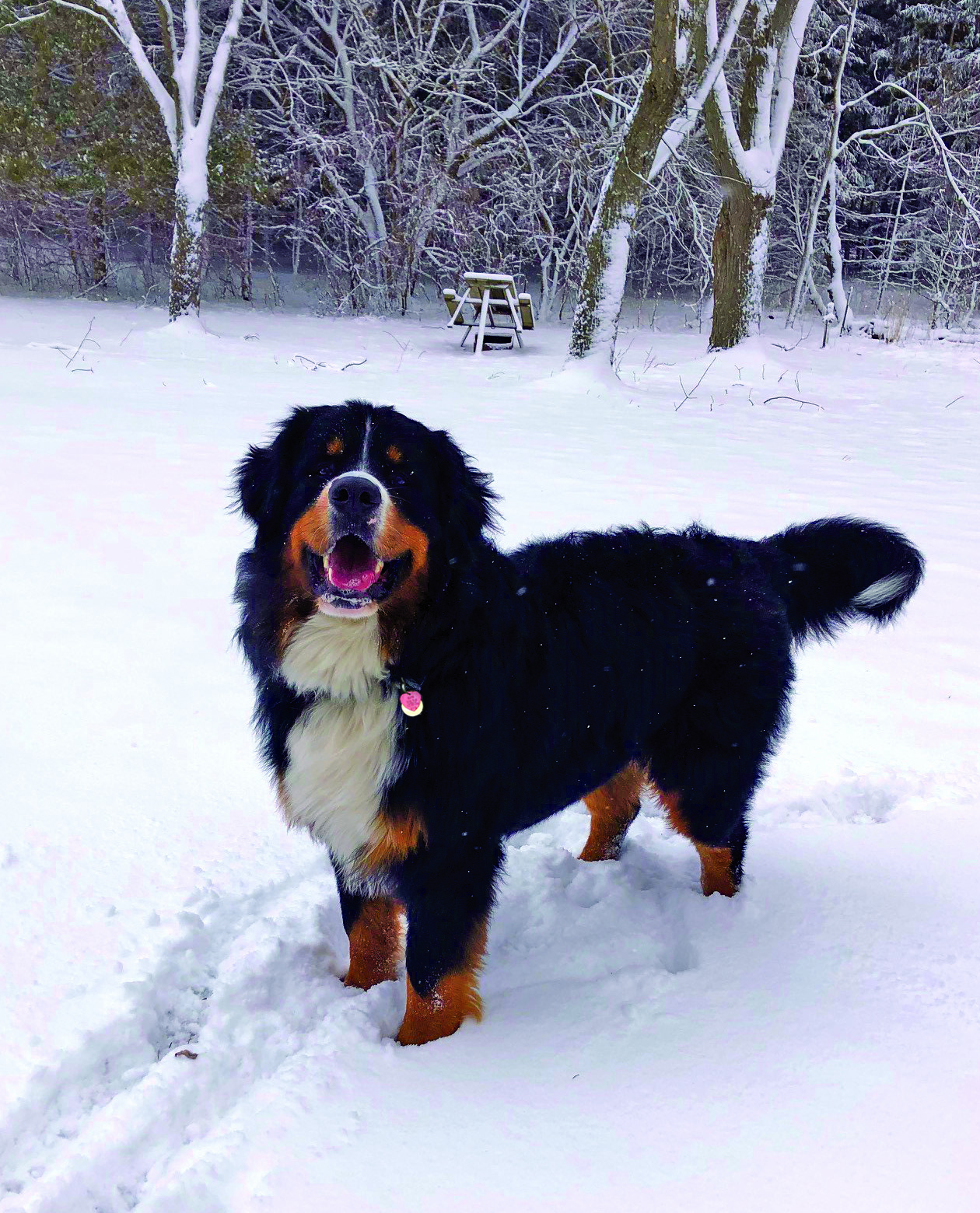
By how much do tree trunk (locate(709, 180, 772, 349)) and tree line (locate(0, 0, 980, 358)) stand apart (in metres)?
0.04

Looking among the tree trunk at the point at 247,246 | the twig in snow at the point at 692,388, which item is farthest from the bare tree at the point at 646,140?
the tree trunk at the point at 247,246

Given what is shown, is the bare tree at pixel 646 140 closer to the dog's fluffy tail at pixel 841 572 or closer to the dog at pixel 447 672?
the dog's fluffy tail at pixel 841 572

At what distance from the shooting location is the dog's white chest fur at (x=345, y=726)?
2.07 meters

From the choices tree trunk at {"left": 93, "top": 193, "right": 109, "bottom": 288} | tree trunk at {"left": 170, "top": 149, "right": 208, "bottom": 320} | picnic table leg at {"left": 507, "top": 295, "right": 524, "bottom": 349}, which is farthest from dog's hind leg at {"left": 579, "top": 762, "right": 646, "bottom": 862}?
tree trunk at {"left": 93, "top": 193, "right": 109, "bottom": 288}

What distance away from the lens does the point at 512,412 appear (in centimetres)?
884

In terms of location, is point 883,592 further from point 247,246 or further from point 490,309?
point 247,246

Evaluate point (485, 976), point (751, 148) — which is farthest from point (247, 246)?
point (485, 976)

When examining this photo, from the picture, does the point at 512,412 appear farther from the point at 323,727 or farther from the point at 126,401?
the point at 323,727

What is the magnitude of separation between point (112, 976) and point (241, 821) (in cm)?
73

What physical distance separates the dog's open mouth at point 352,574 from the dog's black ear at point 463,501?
0.58 feet

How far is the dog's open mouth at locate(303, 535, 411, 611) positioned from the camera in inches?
79.7

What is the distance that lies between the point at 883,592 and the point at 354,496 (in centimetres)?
178

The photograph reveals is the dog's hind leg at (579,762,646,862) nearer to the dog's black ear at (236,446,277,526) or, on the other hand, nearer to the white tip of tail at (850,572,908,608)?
the white tip of tail at (850,572,908,608)

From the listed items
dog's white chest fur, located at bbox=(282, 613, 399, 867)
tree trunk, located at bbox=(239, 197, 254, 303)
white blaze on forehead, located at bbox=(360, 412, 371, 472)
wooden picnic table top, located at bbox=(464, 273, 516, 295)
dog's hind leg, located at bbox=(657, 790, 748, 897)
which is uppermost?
tree trunk, located at bbox=(239, 197, 254, 303)
